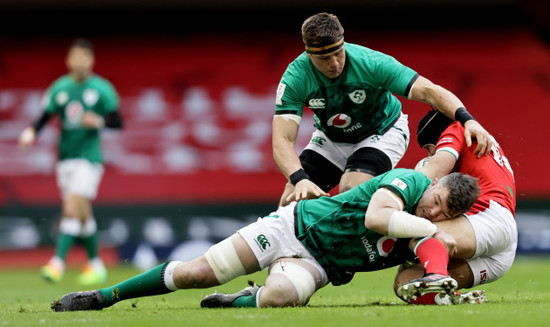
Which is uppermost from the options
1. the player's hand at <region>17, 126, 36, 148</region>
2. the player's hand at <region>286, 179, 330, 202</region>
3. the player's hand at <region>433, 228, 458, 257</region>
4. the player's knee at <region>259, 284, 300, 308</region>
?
the player's hand at <region>17, 126, 36, 148</region>

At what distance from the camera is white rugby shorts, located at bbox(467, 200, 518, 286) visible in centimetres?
570

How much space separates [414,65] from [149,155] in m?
5.23

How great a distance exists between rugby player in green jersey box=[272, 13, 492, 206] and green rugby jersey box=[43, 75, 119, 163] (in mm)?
5215

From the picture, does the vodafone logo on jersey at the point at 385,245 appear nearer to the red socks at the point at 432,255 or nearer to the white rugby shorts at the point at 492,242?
the red socks at the point at 432,255

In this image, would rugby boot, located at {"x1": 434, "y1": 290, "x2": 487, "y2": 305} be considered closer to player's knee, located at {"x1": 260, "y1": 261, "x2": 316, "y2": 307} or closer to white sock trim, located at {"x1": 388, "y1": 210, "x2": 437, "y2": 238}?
white sock trim, located at {"x1": 388, "y1": 210, "x2": 437, "y2": 238}

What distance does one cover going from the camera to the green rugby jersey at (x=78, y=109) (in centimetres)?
1175

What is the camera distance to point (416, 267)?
593 cm

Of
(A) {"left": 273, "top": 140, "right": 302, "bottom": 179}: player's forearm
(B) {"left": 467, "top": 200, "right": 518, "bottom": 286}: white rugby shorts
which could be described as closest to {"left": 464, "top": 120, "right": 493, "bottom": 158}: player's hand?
(B) {"left": 467, "top": 200, "right": 518, "bottom": 286}: white rugby shorts

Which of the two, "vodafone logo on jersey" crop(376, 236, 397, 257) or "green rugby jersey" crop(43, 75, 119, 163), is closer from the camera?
"vodafone logo on jersey" crop(376, 236, 397, 257)

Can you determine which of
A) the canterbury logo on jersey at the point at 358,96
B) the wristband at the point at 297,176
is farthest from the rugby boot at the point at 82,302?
the canterbury logo on jersey at the point at 358,96

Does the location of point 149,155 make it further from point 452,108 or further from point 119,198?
point 452,108

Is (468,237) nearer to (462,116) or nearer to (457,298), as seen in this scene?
(457,298)

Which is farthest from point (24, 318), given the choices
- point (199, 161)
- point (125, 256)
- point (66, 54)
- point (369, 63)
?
point (66, 54)

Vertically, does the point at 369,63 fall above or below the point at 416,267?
above
